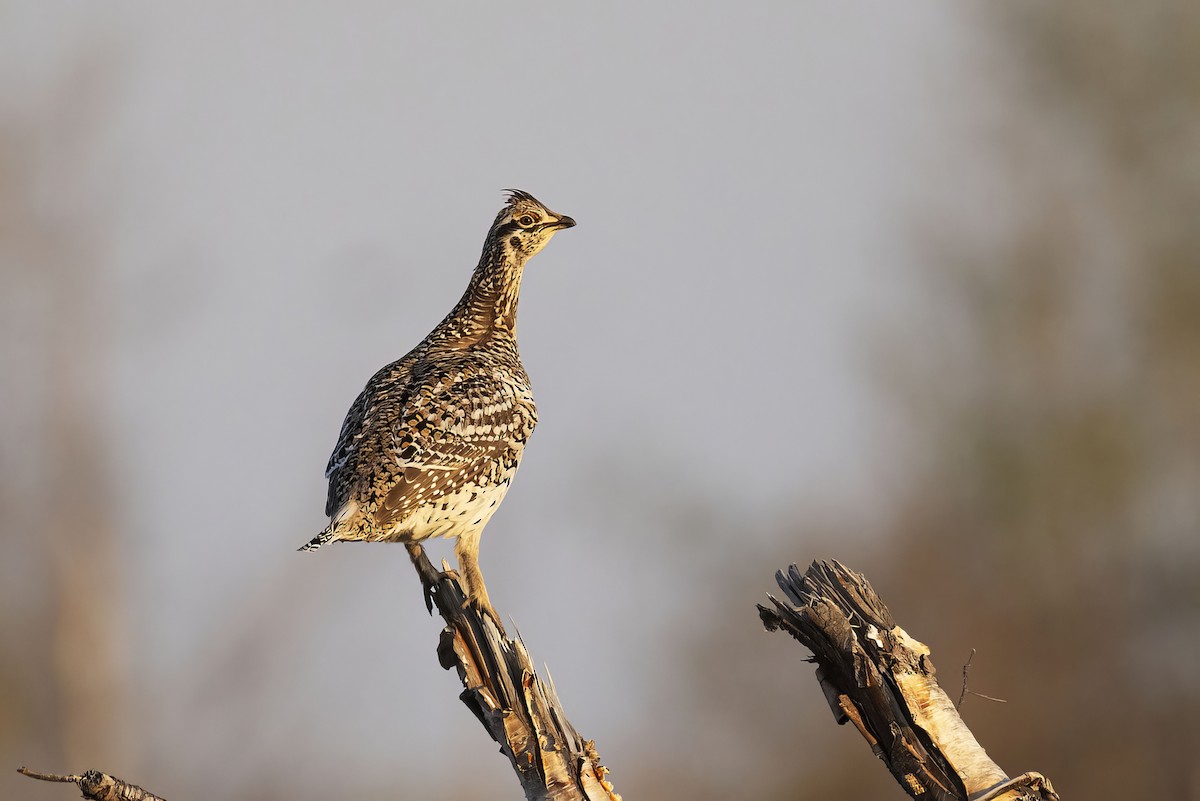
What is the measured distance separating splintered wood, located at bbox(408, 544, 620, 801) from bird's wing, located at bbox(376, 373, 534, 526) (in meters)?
0.89

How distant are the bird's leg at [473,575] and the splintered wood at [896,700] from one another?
1.73 m

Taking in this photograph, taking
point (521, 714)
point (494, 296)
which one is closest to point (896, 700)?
point (521, 714)

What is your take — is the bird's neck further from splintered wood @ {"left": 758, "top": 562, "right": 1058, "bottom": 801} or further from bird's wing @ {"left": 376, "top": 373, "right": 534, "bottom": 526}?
splintered wood @ {"left": 758, "top": 562, "right": 1058, "bottom": 801}

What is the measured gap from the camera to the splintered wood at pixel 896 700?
4680 millimetres

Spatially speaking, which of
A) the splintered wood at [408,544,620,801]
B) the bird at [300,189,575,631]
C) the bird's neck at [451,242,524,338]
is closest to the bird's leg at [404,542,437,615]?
the bird at [300,189,575,631]

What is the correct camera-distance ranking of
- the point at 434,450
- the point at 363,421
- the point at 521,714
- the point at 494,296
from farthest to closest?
the point at 494,296 → the point at 363,421 → the point at 434,450 → the point at 521,714

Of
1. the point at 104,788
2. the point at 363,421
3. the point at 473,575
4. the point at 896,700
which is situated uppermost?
the point at 363,421

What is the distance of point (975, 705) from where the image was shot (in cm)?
1836

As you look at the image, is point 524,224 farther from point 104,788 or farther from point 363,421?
point 104,788

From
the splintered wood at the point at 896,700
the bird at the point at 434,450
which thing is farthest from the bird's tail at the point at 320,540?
the splintered wood at the point at 896,700

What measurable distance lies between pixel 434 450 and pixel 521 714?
180 centimetres

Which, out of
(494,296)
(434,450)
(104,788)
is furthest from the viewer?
(494,296)

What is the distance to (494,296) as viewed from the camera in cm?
827

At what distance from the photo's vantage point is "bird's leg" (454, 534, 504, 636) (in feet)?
20.7
